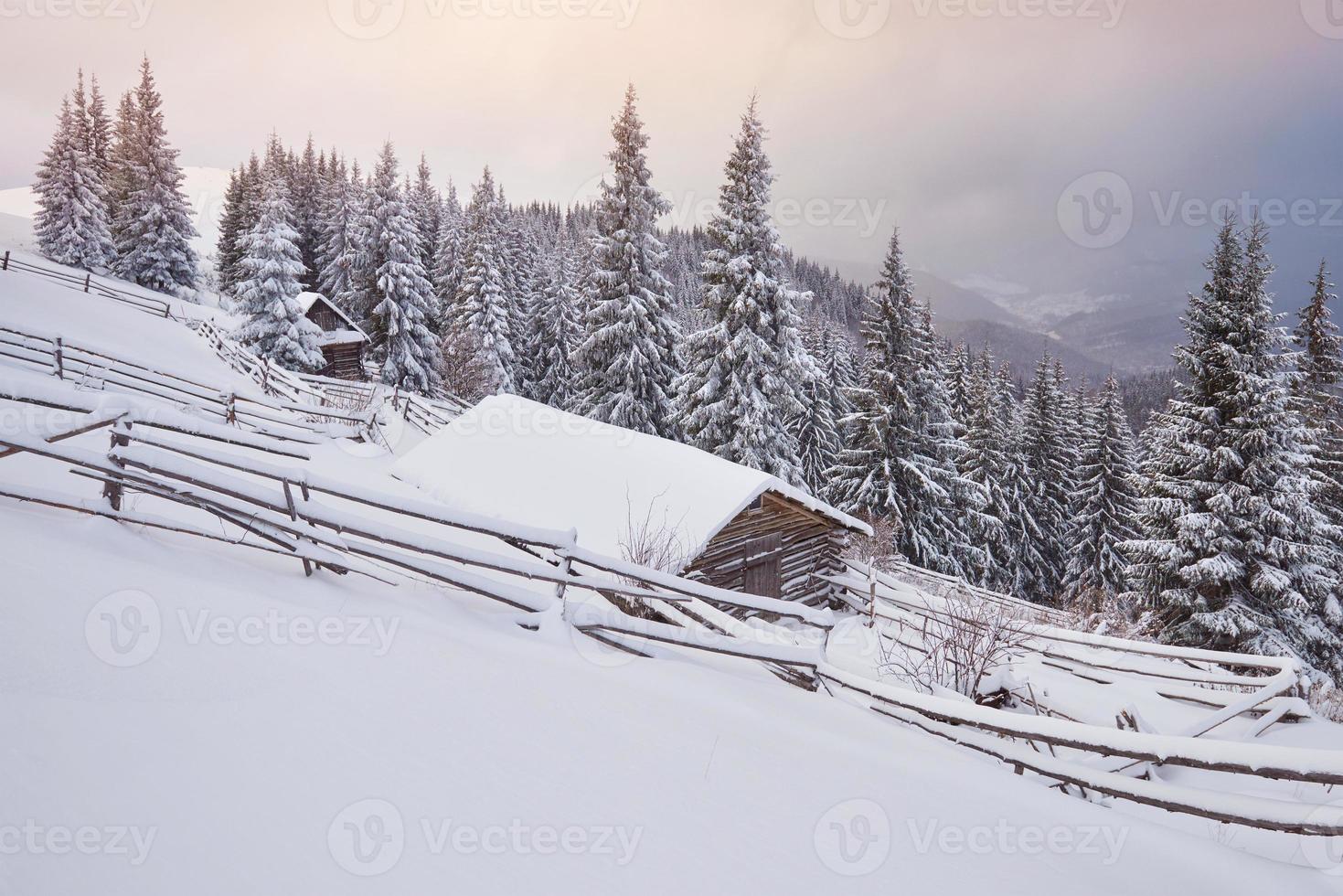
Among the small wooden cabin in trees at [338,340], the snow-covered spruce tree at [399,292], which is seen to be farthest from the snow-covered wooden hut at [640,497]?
the small wooden cabin in trees at [338,340]

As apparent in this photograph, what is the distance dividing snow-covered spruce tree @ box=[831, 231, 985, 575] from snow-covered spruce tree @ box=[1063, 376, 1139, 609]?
473 inches

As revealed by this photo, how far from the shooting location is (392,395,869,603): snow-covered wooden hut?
12867 millimetres

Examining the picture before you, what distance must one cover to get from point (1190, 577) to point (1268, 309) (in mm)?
8112

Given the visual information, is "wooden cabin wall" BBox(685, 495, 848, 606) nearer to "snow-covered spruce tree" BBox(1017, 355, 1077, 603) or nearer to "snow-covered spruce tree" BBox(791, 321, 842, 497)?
"snow-covered spruce tree" BBox(791, 321, 842, 497)

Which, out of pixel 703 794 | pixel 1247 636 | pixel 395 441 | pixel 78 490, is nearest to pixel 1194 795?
pixel 703 794

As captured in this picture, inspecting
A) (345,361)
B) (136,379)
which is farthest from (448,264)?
(136,379)

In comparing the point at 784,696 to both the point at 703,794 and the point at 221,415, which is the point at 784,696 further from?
the point at 221,415

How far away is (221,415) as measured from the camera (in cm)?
1419

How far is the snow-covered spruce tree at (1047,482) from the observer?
3616 centimetres

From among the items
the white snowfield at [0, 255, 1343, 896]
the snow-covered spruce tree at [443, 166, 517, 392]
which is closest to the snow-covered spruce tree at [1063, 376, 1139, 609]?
the white snowfield at [0, 255, 1343, 896]

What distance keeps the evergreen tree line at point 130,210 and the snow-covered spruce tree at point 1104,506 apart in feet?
187

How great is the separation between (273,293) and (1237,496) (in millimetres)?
41166

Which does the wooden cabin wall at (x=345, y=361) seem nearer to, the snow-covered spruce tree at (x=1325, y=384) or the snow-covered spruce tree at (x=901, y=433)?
the snow-covered spruce tree at (x=901, y=433)

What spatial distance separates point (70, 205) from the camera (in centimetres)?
3959
